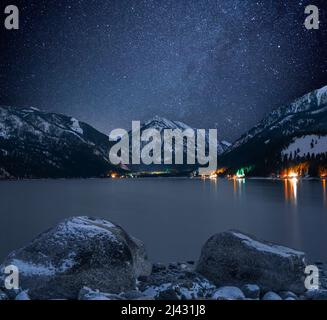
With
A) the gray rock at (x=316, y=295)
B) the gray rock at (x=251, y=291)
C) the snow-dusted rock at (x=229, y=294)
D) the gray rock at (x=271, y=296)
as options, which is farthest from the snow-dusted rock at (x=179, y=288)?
the gray rock at (x=316, y=295)

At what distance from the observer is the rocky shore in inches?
484

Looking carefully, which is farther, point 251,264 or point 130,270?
point 251,264

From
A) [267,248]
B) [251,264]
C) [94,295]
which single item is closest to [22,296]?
[94,295]

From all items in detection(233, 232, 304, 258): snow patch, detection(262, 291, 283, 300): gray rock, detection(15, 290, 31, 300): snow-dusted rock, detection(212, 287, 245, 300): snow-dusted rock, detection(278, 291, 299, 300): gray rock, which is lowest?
detection(278, 291, 299, 300): gray rock

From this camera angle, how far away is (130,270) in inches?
534

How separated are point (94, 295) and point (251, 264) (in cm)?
611

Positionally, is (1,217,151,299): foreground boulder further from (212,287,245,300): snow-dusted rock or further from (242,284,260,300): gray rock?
(242,284,260,300): gray rock

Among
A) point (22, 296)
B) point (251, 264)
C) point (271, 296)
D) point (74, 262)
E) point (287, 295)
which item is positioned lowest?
point (287, 295)

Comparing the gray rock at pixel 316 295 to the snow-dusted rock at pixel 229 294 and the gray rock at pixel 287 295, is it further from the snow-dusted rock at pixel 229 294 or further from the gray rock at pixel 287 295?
the snow-dusted rock at pixel 229 294

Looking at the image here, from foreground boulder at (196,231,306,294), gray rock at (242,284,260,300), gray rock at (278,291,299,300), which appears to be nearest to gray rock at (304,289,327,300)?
gray rock at (278,291,299,300)

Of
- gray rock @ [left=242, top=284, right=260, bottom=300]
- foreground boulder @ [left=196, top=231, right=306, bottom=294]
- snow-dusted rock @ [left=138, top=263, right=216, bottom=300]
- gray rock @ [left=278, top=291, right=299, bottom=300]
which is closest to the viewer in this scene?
snow-dusted rock @ [left=138, top=263, right=216, bottom=300]

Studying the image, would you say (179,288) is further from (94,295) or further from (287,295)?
(287,295)

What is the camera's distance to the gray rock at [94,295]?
10459mm
